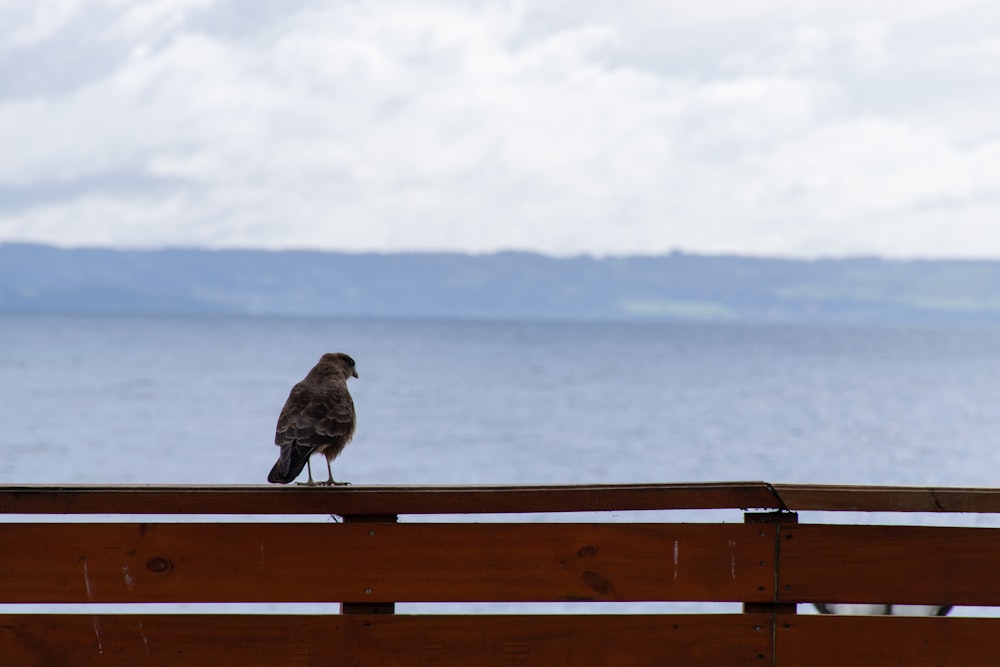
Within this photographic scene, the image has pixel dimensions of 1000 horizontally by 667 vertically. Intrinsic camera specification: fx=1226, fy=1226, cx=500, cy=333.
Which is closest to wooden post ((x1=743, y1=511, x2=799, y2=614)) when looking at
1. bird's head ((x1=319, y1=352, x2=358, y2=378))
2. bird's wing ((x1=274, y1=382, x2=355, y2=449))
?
bird's wing ((x1=274, y1=382, x2=355, y2=449))

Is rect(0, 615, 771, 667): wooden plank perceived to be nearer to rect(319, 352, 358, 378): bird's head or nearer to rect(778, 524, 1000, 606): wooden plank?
rect(778, 524, 1000, 606): wooden plank

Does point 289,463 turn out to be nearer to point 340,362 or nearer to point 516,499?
point 340,362

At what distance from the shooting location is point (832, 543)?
11.8 feet

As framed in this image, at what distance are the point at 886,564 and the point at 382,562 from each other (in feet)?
4.85

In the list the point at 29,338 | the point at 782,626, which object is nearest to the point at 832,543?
the point at 782,626

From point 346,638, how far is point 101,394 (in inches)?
2592

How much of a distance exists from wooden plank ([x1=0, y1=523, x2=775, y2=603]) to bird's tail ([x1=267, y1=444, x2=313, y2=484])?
110 centimetres

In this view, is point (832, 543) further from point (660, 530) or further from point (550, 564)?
point (550, 564)

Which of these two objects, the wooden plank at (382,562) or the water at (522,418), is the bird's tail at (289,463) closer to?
the wooden plank at (382,562)

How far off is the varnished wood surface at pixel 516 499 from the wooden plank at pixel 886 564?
8 centimetres

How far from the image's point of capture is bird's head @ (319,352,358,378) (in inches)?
236

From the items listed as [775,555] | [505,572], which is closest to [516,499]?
[505,572]

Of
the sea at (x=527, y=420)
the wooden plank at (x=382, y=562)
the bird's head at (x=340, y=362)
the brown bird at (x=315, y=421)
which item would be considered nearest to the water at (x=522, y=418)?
the sea at (x=527, y=420)

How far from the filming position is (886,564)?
3604 mm
